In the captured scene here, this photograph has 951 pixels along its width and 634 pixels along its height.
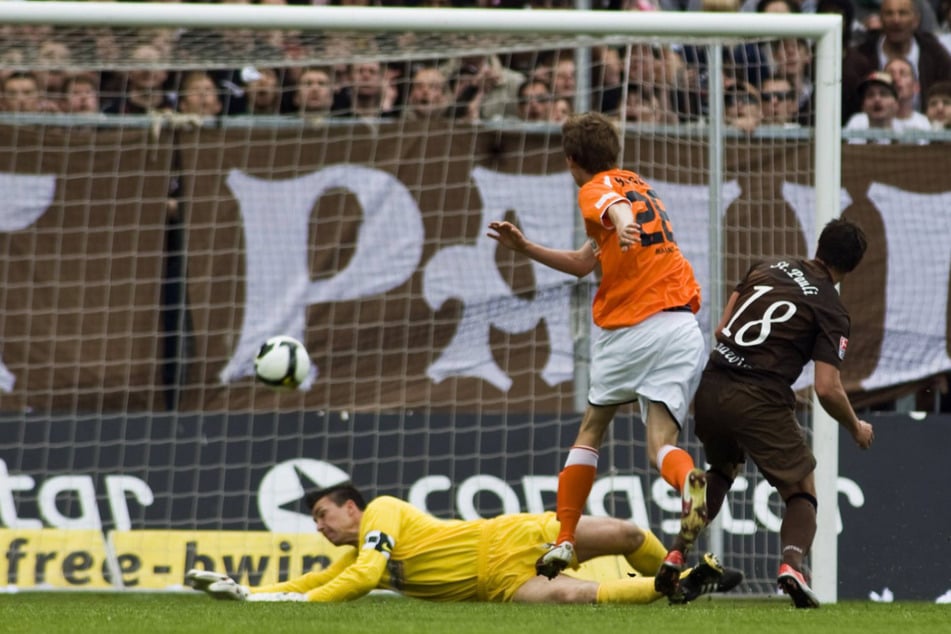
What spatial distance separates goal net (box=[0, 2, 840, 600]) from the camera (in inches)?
356

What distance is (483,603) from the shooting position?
732 centimetres

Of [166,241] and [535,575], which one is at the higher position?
[166,241]

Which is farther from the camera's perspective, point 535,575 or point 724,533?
point 724,533

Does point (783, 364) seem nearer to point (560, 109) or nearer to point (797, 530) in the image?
point (797, 530)

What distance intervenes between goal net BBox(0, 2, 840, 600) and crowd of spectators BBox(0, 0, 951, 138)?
4 cm

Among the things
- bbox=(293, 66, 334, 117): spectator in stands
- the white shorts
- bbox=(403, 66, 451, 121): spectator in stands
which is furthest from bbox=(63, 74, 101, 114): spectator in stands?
the white shorts

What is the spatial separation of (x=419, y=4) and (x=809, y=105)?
2697 mm

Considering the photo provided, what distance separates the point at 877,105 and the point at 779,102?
2.14 ft

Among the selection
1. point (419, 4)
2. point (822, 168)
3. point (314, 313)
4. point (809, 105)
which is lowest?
point (314, 313)

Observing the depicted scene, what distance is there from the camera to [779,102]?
9.72 metres

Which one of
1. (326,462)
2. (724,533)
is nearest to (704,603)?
(724,533)

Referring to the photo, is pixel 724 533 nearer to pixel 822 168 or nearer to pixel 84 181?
pixel 822 168

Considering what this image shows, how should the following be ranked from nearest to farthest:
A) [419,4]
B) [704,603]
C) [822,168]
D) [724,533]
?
1. [704,603]
2. [822,168]
3. [724,533]
4. [419,4]

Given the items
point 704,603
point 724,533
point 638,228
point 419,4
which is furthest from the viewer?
point 419,4
